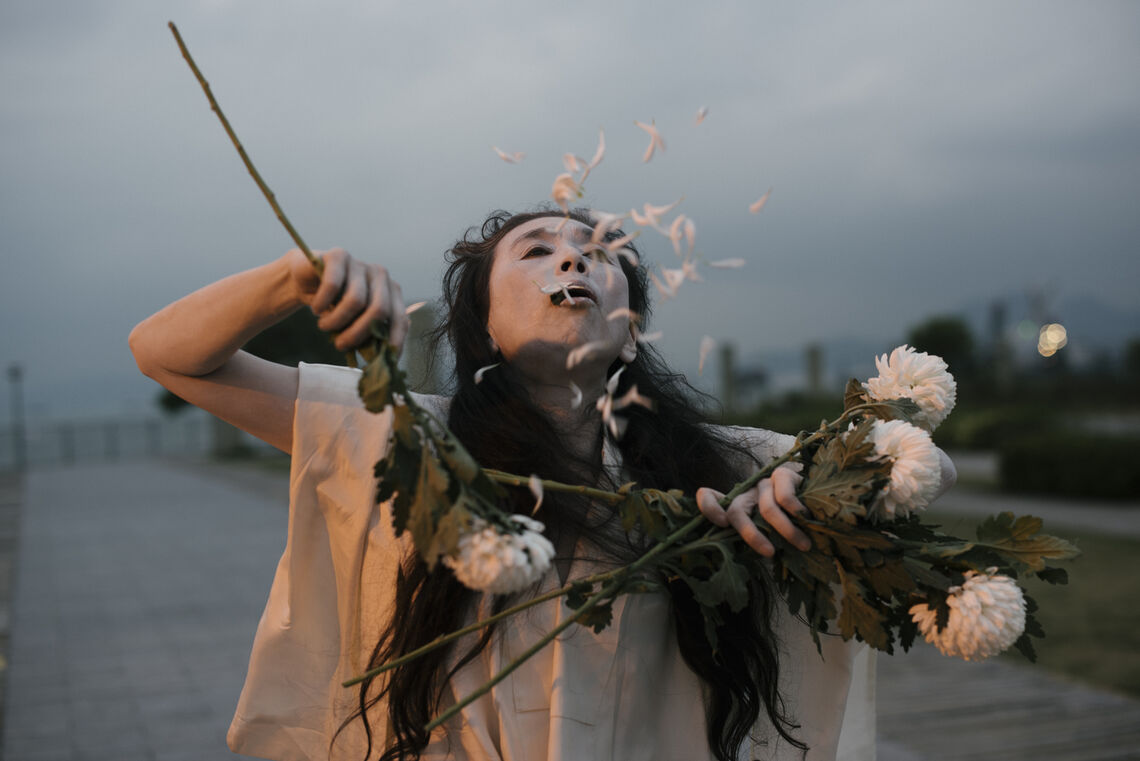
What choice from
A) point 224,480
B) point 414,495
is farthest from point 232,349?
point 224,480

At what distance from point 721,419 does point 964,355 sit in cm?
2718

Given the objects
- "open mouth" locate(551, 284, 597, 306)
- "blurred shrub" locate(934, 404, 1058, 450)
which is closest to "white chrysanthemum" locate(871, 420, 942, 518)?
"open mouth" locate(551, 284, 597, 306)

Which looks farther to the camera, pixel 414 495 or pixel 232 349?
pixel 232 349

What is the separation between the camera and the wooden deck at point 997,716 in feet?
15.2

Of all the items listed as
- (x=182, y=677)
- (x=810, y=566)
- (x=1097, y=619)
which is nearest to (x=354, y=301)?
(x=810, y=566)

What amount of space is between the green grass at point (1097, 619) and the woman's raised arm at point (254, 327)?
3.55 m

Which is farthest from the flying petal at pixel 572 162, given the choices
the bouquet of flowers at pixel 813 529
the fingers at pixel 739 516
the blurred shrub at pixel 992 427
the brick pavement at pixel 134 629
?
the blurred shrub at pixel 992 427

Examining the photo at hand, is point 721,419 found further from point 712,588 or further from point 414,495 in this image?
point 414,495

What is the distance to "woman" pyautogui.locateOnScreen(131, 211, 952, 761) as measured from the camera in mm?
1854

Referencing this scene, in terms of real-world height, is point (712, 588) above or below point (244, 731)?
above

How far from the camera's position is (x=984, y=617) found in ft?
4.84

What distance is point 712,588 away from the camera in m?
1.59

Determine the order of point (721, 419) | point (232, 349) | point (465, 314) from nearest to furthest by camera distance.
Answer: point (232, 349) < point (465, 314) < point (721, 419)

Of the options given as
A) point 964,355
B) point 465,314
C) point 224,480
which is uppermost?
point 465,314
